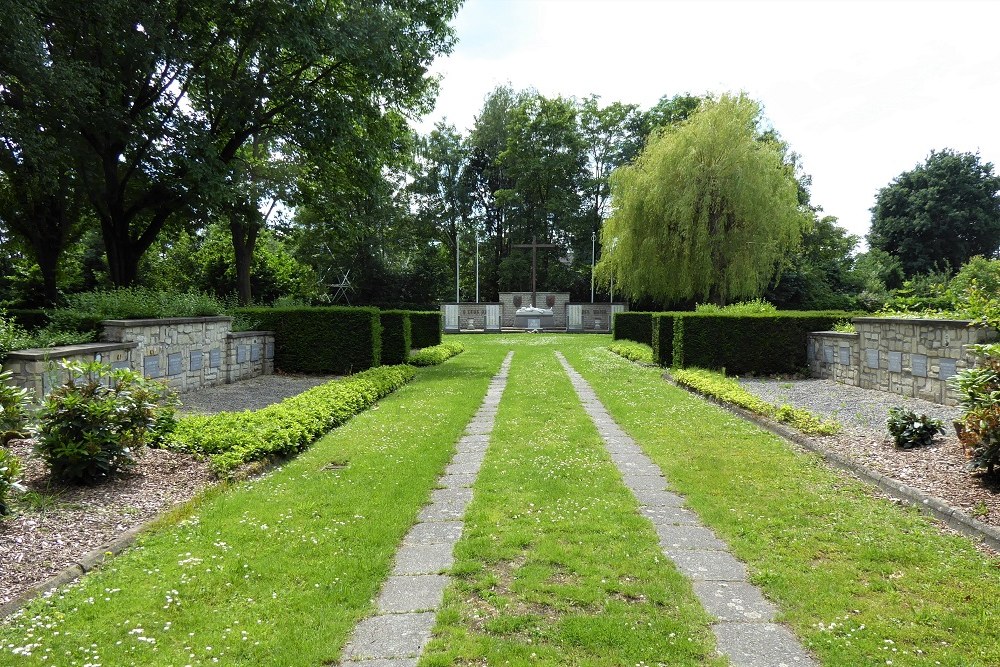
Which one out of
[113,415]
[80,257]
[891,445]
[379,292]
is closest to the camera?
[113,415]

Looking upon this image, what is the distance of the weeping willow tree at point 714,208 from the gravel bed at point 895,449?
484 inches

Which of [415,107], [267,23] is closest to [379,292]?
[415,107]

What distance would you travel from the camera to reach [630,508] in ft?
14.7

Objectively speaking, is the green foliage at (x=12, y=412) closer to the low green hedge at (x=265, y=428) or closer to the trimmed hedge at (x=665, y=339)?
the low green hedge at (x=265, y=428)

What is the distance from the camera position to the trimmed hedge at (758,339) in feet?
42.0

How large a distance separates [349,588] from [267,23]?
14134 mm

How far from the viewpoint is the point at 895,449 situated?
5965 mm

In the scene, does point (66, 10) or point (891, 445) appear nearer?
point (891, 445)

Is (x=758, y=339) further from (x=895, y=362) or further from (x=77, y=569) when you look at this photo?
(x=77, y=569)

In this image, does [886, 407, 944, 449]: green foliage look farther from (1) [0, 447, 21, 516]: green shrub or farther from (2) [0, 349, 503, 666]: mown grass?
(1) [0, 447, 21, 516]: green shrub

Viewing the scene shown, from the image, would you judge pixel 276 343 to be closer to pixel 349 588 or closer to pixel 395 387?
pixel 395 387

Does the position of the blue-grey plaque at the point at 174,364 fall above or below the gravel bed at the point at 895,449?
above

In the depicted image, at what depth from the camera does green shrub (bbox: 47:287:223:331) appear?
8.77m

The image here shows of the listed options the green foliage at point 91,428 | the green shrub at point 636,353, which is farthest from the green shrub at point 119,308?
Answer: the green shrub at point 636,353
